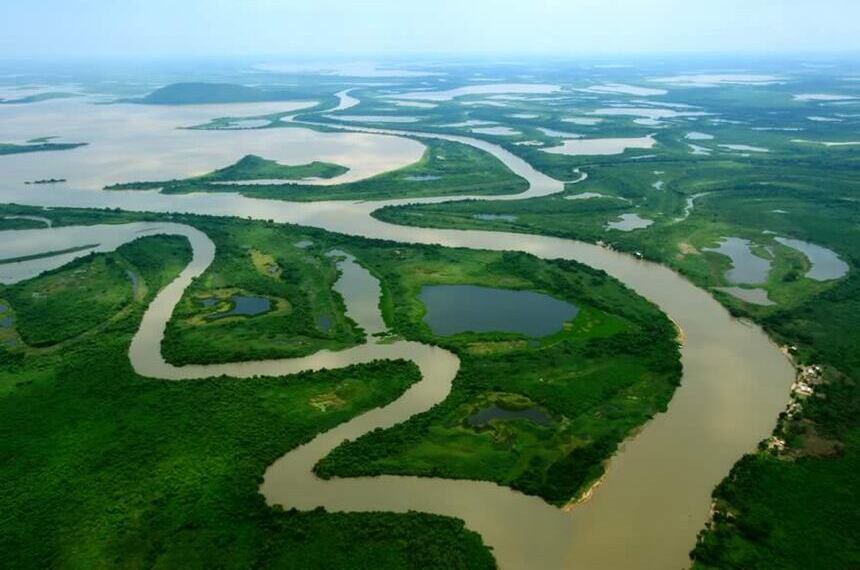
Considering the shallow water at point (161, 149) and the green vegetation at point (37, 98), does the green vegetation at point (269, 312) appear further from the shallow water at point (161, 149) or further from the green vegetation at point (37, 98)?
the green vegetation at point (37, 98)

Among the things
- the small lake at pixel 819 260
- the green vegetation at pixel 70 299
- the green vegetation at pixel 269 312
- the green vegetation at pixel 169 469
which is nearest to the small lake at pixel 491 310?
the green vegetation at pixel 269 312

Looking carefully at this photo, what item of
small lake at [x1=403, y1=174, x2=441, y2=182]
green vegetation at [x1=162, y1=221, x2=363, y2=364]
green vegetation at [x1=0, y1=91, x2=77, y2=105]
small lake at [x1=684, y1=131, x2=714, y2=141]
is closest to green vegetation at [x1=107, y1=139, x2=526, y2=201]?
small lake at [x1=403, y1=174, x2=441, y2=182]

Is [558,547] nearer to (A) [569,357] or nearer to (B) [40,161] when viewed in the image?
(A) [569,357]

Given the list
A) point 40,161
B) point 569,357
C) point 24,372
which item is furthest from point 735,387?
point 40,161

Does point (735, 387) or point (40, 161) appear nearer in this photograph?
point (735, 387)

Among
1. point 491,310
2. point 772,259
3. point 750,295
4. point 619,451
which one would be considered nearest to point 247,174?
point 491,310

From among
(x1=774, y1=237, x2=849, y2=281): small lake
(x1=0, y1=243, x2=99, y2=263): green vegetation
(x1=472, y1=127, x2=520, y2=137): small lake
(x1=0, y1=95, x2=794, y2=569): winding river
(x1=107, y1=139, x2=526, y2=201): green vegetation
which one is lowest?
(x1=0, y1=95, x2=794, y2=569): winding river

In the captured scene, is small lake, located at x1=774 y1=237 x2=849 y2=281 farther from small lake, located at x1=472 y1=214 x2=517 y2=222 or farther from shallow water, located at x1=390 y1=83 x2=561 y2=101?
shallow water, located at x1=390 y1=83 x2=561 y2=101
